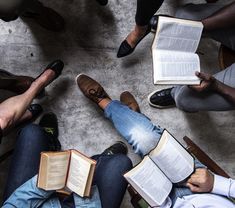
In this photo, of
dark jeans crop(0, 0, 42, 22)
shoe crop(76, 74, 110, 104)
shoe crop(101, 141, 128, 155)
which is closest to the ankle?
shoe crop(76, 74, 110, 104)

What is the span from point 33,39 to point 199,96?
80 centimetres

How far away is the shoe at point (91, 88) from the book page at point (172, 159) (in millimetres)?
431

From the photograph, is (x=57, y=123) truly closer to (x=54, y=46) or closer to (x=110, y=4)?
(x=54, y=46)

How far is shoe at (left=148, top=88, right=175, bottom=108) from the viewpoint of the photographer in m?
1.84

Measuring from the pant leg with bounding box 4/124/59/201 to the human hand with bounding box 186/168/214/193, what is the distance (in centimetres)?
58

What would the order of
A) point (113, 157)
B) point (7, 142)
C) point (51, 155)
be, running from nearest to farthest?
point (51, 155), point (113, 157), point (7, 142)

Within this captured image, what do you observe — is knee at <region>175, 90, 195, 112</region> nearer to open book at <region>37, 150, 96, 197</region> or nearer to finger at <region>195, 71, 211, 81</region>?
finger at <region>195, 71, 211, 81</region>

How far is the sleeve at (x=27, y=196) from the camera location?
1.40 m

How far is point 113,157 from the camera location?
1.56 m

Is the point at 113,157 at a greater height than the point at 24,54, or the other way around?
the point at 24,54

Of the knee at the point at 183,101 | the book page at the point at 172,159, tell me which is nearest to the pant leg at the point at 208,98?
the knee at the point at 183,101

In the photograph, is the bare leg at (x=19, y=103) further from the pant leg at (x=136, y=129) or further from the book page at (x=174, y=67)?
the book page at (x=174, y=67)

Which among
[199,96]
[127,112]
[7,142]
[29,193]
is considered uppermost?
[199,96]

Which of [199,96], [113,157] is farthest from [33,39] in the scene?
[199,96]
